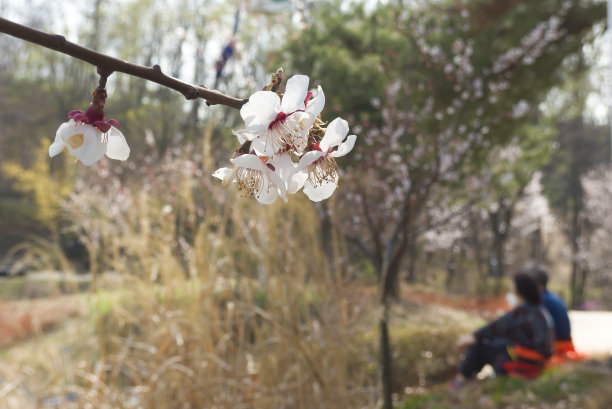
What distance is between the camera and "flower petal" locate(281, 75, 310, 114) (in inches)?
17.9

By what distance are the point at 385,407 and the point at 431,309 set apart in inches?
181

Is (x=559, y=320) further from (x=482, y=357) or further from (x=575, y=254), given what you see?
(x=575, y=254)

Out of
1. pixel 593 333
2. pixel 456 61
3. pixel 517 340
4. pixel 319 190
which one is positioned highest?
pixel 456 61

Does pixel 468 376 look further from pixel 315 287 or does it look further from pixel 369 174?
pixel 315 287

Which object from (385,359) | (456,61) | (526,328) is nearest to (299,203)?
(385,359)

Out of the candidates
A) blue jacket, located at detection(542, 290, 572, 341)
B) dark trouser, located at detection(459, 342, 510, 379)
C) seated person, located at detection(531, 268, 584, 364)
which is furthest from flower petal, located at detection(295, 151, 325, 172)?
blue jacket, located at detection(542, 290, 572, 341)

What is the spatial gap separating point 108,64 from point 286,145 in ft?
0.53

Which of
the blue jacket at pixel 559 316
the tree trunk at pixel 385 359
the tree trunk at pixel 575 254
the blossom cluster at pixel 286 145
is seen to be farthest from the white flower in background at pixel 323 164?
the tree trunk at pixel 575 254

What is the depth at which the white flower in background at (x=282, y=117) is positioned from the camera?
17.8 inches

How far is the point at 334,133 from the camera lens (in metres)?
0.49

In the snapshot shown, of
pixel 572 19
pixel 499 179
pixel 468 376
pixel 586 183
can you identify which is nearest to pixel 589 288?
pixel 586 183

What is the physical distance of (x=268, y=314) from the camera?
1.64 metres

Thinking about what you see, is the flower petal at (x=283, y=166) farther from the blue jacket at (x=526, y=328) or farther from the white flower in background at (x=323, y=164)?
the blue jacket at (x=526, y=328)

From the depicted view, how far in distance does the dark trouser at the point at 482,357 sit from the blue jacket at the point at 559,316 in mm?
541
